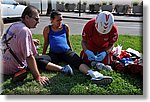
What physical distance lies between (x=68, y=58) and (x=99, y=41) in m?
0.40

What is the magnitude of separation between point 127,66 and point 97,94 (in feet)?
2.13

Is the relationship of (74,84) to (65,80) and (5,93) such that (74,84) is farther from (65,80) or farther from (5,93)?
(5,93)

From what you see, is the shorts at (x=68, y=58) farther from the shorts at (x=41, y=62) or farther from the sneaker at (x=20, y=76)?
the sneaker at (x=20, y=76)

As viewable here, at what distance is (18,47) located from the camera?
2658 millimetres

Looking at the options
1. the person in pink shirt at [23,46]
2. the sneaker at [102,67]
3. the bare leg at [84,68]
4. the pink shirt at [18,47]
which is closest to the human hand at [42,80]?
the person in pink shirt at [23,46]

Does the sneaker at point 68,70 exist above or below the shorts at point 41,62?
below

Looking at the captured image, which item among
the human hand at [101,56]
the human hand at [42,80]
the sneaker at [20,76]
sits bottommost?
the human hand at [42,80]

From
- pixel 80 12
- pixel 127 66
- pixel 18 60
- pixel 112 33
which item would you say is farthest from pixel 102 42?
pixel 80 12

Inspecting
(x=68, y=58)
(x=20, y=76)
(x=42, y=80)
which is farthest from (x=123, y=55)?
(x=20, y=76)

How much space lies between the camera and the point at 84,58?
125 inches

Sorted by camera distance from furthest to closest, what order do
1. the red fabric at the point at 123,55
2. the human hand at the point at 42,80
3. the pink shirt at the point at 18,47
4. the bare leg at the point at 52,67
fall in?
1. the red fabric at the point at 123,55
2. the bare leg at the point at 52,67
3. the human hand at the point at 42,80
4. the pink shirt at the point at 18,47

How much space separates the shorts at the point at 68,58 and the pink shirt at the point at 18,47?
1.72ft

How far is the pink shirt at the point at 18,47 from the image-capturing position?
2.56 m

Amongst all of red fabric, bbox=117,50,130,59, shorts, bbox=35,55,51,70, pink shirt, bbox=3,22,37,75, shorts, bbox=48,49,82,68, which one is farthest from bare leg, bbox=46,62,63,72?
red fabric, bbox=117,50,130,59
